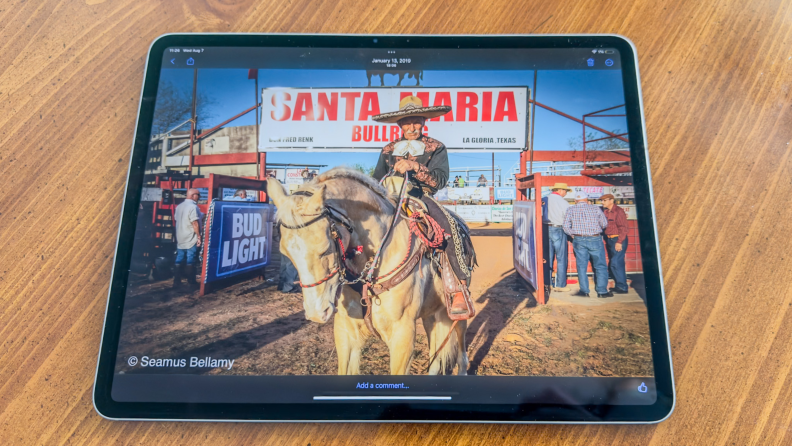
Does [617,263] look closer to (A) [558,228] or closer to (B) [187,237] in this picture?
(A) [558,228]

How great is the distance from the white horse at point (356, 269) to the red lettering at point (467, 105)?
25.4 inches

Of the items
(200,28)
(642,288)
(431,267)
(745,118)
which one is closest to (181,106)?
(200,28)

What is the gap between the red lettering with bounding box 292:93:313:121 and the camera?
6.81ft

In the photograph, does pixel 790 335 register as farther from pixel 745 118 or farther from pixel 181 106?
pixel 181 106

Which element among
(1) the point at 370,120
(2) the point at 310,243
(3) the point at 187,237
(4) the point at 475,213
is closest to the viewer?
(2) the point at 310,243

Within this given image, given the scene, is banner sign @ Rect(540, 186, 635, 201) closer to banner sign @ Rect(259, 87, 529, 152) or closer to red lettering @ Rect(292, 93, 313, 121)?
banner sign @ Rect(259, 87, 529, 152)

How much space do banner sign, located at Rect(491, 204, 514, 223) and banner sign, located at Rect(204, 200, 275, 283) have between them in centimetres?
134

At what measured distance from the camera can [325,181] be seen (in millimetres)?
1854

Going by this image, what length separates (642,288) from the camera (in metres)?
1.87

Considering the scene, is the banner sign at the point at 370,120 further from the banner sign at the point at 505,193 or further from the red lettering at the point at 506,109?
the banner sign at the point at 505,193

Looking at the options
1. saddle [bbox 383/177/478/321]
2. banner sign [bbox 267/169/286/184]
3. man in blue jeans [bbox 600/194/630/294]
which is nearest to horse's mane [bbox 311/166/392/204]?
saddle [bbox 383/177/478/321]

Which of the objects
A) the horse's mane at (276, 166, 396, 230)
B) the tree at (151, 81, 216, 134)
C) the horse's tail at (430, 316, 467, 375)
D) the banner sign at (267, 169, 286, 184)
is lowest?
the horse's tail at (430, 316, 467, 375)

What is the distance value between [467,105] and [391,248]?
36.8 inches

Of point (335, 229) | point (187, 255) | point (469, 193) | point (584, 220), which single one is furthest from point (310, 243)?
point (584, 220)
